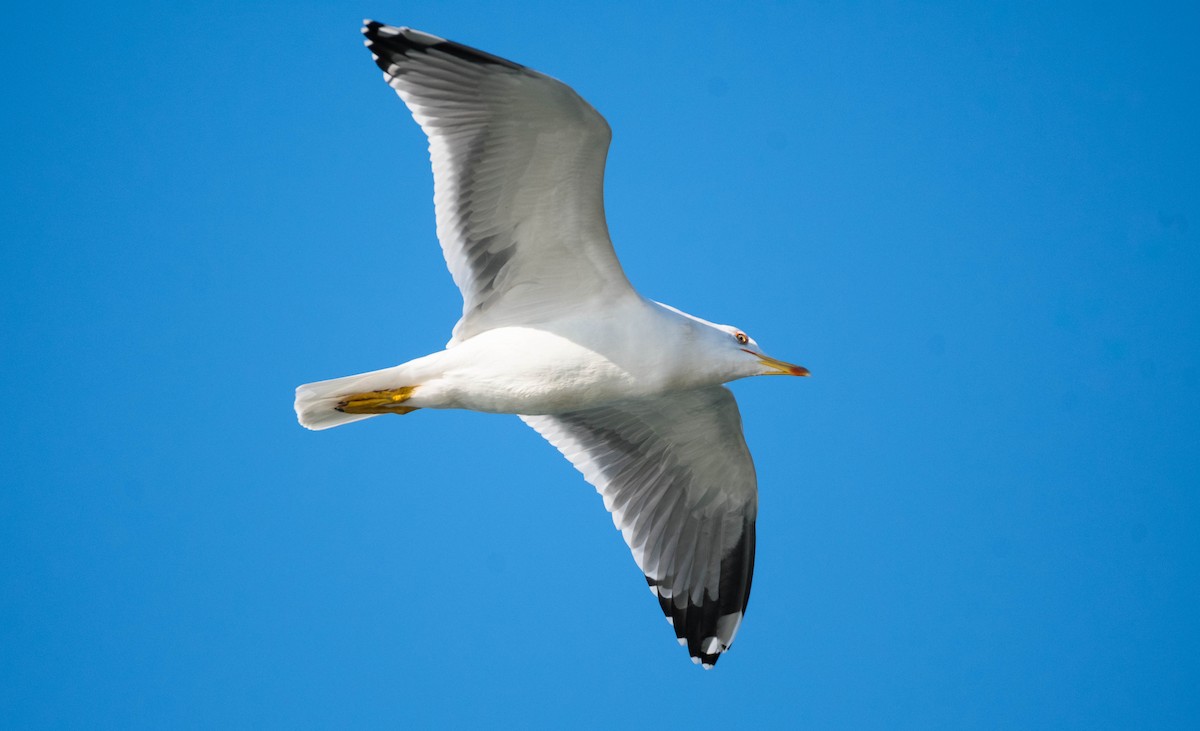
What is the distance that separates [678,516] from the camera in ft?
27.7

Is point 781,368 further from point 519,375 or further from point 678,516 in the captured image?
point 678,516

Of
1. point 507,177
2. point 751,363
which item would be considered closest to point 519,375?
point 507,177

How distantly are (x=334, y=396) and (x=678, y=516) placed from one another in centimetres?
235

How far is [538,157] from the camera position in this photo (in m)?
6.87

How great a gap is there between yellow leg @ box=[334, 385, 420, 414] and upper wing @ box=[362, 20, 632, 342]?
474mm

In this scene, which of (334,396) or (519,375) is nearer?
(519,375)

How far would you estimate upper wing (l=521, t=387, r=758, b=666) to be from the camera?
841 centimetres

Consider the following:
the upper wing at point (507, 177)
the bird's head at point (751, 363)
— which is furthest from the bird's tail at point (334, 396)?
the bird's head at point (751, 363)

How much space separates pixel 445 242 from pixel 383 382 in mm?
823

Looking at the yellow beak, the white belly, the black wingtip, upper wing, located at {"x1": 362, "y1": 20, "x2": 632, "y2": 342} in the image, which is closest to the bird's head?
the yellow beak

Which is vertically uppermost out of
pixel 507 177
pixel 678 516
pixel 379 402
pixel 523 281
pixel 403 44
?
pixel 403 44

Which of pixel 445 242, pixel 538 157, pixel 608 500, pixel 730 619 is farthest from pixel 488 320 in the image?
pixel 730 619

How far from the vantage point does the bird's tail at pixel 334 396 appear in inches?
283

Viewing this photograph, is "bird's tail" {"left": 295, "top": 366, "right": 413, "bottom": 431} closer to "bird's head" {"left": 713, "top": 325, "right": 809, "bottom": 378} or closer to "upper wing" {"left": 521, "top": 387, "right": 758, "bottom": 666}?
"upper wing" {"left": 521, "top": 387, "right": 758, "bottom": 666}
